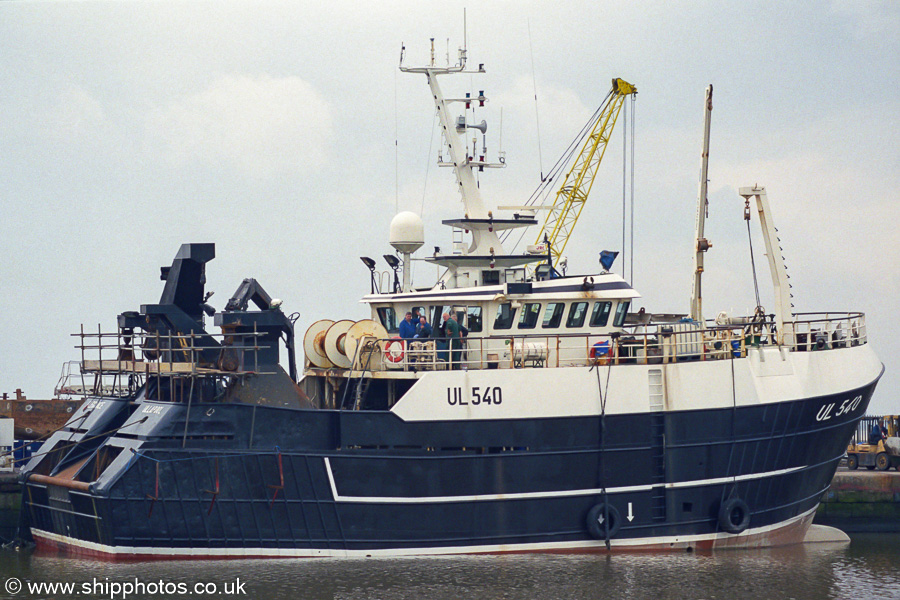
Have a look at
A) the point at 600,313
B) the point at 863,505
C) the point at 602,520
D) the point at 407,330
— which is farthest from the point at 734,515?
the point at 407,330

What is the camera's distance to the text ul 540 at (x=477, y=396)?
23.6m

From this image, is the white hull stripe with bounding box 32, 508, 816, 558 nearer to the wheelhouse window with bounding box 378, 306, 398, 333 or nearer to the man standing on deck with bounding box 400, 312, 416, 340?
the man standing on deck with bounding box 400, 312, 416, 340

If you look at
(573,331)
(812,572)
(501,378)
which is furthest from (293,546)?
(812,572)

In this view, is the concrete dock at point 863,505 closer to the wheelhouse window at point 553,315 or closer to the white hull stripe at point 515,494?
the white hull stripe at point 515,494

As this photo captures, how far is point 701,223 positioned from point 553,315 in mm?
8030

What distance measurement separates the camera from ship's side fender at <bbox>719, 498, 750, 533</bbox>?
953 inches

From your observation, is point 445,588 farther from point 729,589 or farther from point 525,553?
point 729,589

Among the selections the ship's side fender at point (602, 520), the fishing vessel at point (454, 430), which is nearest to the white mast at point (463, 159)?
the fishing vessel at point (454, 430)

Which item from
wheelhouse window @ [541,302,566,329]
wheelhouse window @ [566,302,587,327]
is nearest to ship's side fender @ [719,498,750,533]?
wheelhouse window @ [566,302,587,327]

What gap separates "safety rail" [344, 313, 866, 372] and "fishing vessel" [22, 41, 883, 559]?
0.06 m

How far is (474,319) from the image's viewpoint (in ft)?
83.4

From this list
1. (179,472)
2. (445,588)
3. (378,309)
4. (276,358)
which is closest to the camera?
(445,588)

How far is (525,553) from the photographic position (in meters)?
23.7

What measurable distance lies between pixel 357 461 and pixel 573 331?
5.39 m
